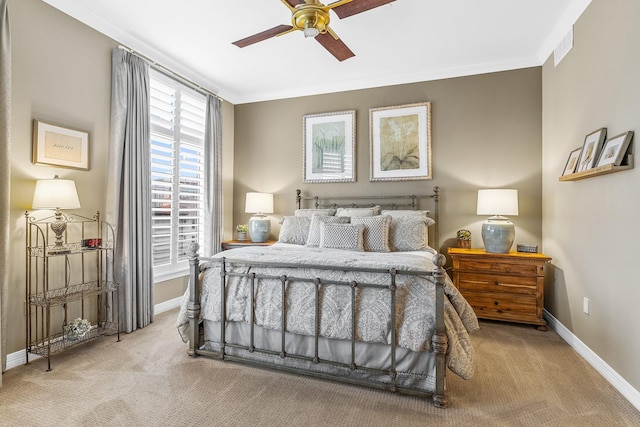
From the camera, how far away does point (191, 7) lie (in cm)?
293

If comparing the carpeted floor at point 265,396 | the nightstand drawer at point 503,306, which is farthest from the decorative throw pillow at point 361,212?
the carpeted floor at point 265,396

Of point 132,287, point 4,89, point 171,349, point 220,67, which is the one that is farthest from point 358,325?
point 220,67

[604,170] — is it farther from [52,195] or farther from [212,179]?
[212,179]

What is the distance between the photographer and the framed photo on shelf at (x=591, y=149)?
96.5 inches

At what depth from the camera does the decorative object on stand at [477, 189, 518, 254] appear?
3.50 m

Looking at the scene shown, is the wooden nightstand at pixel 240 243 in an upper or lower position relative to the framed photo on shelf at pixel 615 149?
lower

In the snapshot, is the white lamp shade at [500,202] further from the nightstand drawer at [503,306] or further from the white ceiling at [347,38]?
the white ceiling at [347,38]

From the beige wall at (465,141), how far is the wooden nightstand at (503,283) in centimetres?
57

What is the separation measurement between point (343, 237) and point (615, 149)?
2.26m

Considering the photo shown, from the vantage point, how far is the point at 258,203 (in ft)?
15.3

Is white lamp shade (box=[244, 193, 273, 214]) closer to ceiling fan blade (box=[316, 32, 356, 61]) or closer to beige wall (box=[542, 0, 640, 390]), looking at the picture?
ceiling fan blade (box=[316, 32, 356, 61])

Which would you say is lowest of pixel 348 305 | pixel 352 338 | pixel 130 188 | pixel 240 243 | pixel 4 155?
pixel 352 338

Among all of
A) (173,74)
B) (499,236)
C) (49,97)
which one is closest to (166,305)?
Result: (49,97)

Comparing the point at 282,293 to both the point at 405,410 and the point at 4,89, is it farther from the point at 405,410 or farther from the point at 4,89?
the point at 4,89
